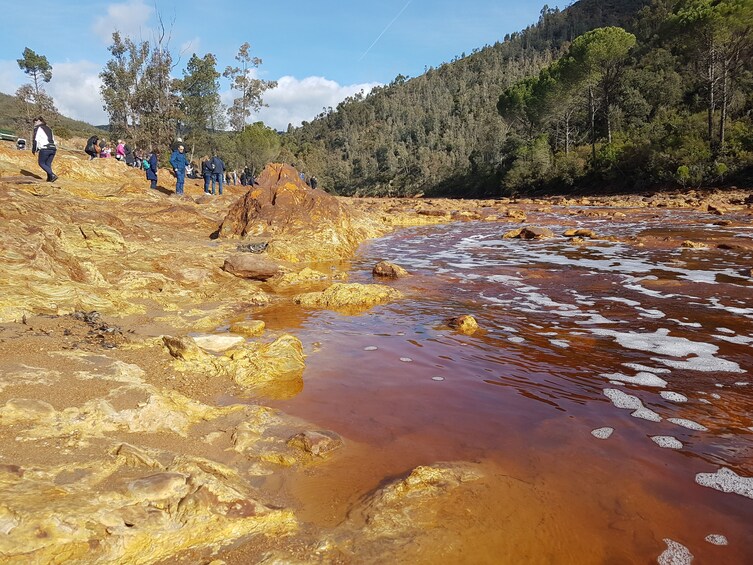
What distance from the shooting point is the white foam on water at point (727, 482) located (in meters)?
2.20

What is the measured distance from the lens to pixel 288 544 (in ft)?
5.78

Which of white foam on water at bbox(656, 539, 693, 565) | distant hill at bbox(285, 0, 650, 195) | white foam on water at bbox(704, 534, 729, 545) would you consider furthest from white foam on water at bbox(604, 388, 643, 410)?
distant hill at bbox(285, 0, 650, 195)

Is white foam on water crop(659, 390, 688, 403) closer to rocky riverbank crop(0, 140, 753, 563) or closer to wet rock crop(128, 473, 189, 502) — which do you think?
rocky riverbank crop(0, 140, 753, 563)

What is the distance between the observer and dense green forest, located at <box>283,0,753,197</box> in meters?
28.2

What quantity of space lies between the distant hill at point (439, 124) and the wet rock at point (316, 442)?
47.3 meters

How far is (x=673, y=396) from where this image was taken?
3.24 meters

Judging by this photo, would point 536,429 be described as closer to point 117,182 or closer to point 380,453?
point 380,453

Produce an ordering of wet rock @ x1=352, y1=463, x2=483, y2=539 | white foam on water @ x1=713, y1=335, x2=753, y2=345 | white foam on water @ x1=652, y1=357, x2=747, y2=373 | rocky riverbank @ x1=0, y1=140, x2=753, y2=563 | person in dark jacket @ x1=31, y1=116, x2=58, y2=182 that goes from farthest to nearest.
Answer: person in dark jacket @ x1=31, y1=116, x2=58, y2=182
white foam on water @ x1=713, y1=335, x2=753, y2=345
white foam on water @ x1=652, y1=357, x2=747, y2=373
wet rock @ x1=352, y1=463, x2=483, y2=539
rocky riverbank @ x1=0, y1=140, x2=753, y2=563

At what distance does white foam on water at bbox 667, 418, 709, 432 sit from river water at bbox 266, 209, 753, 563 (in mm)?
12

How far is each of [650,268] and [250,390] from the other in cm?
777

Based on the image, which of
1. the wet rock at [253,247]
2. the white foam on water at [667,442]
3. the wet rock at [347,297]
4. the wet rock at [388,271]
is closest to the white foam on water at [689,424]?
the white foam on water at [667,442]

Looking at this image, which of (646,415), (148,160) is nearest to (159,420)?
(646,415)

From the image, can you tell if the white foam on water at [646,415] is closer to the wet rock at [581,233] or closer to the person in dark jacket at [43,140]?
the wet rock at [581,233]

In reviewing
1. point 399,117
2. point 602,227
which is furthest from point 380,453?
point 399,117
